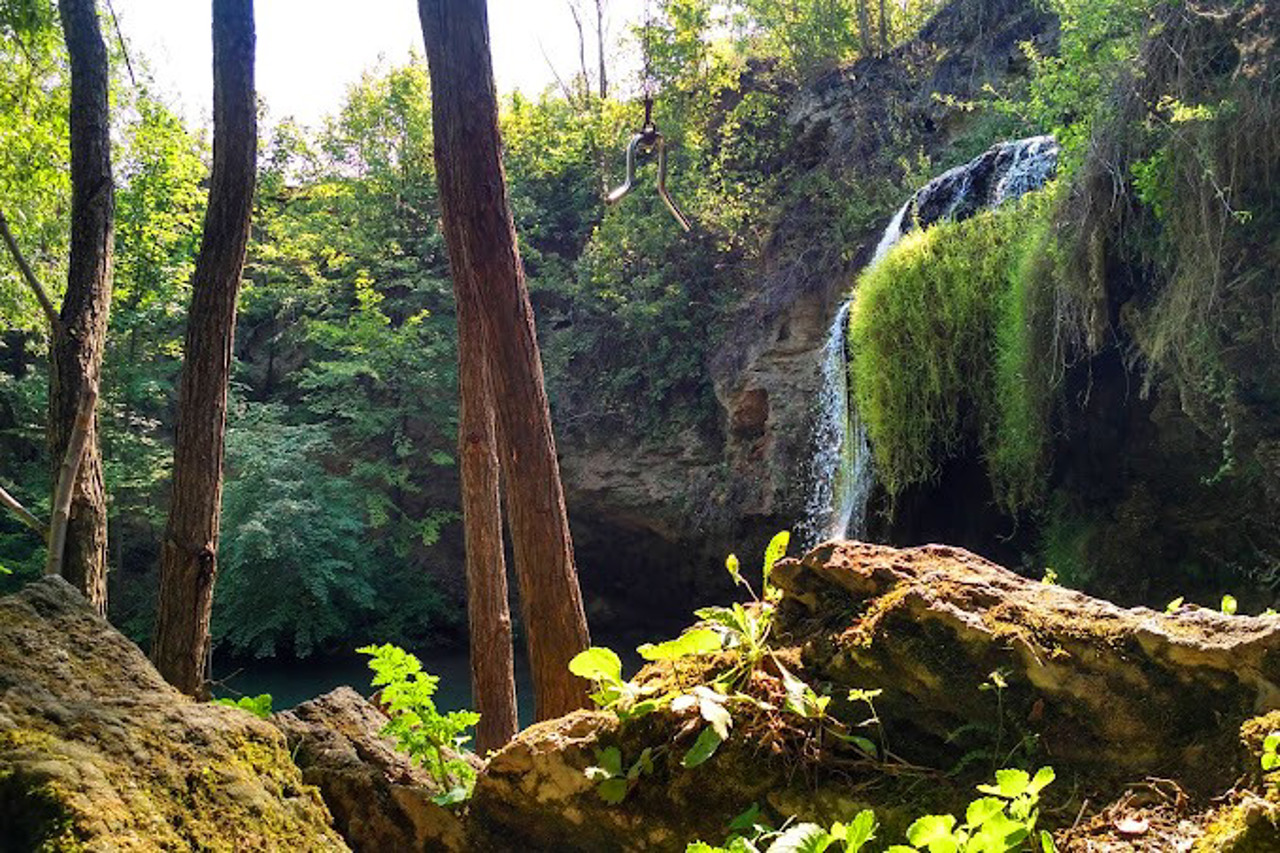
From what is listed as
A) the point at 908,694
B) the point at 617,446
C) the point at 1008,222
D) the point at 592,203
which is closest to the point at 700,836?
A: the point at 908,694

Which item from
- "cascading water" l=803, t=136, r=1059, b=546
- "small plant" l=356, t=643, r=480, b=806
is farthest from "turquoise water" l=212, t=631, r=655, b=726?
"small plant" l=356, t=643, r=480, b=806

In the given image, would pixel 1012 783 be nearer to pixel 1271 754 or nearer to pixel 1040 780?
pixel 1040 780

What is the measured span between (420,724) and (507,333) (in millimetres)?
2831

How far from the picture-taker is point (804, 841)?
4.67ft

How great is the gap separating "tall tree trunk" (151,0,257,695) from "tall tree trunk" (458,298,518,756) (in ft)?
4.51

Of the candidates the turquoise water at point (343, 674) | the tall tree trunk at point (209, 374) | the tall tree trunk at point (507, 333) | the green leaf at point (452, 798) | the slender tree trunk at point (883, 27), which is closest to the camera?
the green leaf at point (452, 798)

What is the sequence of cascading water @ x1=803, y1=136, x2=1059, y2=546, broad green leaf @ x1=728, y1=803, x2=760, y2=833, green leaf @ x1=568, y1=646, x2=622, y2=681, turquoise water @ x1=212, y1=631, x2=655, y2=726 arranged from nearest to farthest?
broad green leaf @ x1=728, y1=803, x2=760, y2=833 < green leaf @ x1=568, y1=646, x2=622, y2=681 < cascading water @ x1=803, y1=136, x2=1059, y2=546 < turquoise water @ x1=212, y1=631, x2=655, y2=726

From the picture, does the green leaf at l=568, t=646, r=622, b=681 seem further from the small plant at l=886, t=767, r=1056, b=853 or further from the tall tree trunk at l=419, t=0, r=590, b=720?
the tall tree trunk at l=419, t=0, r=590, b=720

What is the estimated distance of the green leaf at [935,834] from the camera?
127cm

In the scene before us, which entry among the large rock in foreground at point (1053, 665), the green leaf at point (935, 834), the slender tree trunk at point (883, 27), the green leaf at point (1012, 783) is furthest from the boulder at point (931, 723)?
the slender tree trunk at point (883, 27)

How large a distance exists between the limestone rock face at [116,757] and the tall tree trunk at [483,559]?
3527mm

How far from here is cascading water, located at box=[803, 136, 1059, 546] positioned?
8798 mm

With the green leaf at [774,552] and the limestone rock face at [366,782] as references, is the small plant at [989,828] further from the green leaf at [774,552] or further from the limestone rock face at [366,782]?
the limestone rock face at [366,782]

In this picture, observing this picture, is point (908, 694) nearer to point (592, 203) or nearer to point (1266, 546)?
point (1266, 546)
